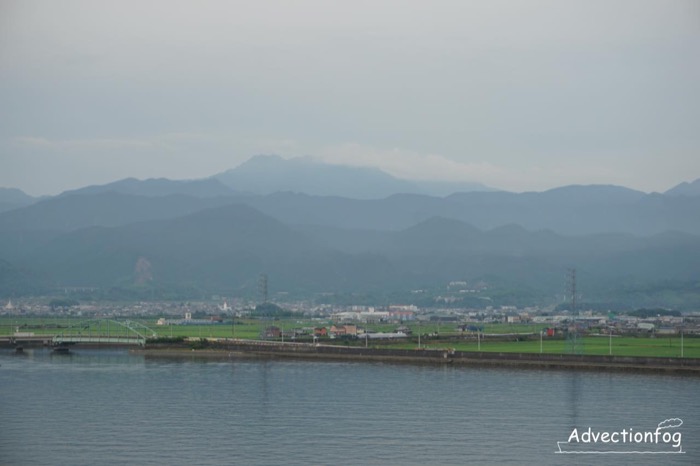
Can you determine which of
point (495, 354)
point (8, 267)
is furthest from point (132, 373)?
point (8, 267)

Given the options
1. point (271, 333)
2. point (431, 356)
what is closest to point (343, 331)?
point (271, 333)

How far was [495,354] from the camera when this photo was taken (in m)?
41.3

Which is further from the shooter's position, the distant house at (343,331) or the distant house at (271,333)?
the distant house at (343,331)

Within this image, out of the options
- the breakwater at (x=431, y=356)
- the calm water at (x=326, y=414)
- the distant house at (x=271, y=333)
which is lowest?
the calm water at (x=326, y=414)

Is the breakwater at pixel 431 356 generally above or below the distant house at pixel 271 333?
below

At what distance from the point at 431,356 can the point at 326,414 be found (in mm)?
16477

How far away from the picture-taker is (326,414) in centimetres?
2656

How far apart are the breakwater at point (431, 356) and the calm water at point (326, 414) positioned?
63.1 inches

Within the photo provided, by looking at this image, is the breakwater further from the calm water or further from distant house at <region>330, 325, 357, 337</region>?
distant house at <region>330, 325, 357, 337</region>

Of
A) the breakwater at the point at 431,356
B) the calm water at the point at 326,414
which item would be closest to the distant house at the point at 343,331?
the breakwater at the point at 431,356

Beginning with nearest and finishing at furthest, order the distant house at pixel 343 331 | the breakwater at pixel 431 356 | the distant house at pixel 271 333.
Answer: the breakwater at pixel 431 356
the distant house at pixel 271 333
the distant house at pixel 343 331

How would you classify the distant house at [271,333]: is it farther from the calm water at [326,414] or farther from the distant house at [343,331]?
the calm water at [326,414]

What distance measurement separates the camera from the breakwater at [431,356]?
37125mm

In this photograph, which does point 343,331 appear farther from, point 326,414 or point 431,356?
point 326,414
